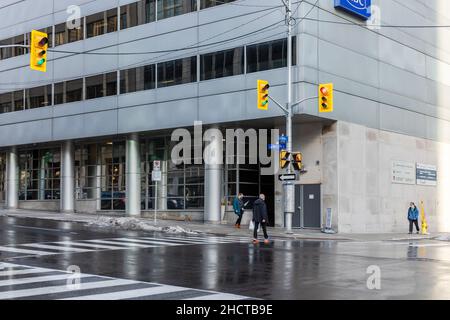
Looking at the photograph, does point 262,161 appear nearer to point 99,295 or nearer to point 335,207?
point 335,207

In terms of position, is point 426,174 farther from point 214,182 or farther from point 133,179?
point 133,179

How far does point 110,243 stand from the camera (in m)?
20.2

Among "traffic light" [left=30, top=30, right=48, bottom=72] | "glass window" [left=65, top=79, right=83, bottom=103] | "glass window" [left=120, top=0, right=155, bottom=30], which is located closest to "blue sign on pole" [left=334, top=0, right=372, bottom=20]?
"glass window" [left=120, top=0, right=155, bottom=30]

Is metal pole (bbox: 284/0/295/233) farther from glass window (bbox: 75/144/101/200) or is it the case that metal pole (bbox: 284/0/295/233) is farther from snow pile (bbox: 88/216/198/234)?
glass window (bbox: 75/144/101/200)

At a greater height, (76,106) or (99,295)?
(76,106)

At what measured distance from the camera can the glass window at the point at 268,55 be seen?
30.1m

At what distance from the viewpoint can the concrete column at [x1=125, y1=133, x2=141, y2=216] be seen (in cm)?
3831

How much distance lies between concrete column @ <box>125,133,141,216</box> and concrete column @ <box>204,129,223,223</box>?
263 inches

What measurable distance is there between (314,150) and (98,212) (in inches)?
682

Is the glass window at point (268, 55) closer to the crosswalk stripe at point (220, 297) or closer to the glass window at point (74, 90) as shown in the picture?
the glass window at point (74, 90)

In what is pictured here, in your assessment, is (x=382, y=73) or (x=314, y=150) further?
(x=382, y=73)

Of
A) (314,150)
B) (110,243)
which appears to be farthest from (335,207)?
(110,243)

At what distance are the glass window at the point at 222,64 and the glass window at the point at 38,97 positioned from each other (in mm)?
14986

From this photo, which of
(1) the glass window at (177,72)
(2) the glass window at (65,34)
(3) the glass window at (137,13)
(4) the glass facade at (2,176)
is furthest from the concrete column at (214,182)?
(4) the glass facade at (2,176)
